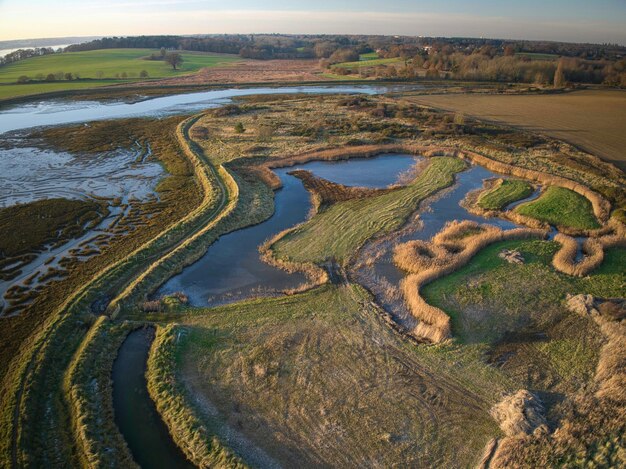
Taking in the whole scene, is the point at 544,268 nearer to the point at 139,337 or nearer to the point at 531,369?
the point at 531,369

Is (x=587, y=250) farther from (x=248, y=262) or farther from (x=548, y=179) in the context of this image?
(x=248, y=262)

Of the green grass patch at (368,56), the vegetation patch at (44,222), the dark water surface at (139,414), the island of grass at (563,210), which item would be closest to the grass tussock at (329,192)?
the island of grass at (563,210)

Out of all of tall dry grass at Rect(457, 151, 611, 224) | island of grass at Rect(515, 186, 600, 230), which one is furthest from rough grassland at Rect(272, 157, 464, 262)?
island of grass at Rect(515, 186, 600, 230)

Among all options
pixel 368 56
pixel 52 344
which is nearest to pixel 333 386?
pixel 52 344

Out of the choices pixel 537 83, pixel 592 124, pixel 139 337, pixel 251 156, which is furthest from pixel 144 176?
pixel 537 83

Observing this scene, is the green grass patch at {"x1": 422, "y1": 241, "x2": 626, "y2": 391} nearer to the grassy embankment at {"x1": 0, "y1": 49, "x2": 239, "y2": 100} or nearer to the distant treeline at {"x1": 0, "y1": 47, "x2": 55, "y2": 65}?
the grassy embankment at {"x1": 0, "y1": 49, "x2": 239, "y2": 100}

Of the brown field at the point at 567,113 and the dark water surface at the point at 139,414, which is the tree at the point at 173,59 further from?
the dark water surface at the point at 139,414

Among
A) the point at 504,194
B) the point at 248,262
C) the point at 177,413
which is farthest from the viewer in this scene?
the point at 504,194
